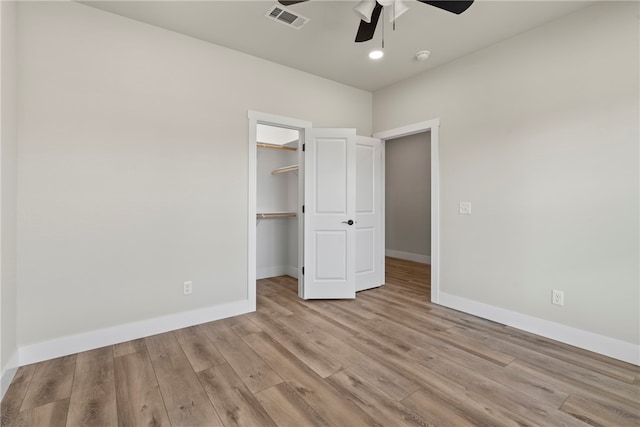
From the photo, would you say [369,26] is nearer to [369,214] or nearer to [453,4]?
[453,4]

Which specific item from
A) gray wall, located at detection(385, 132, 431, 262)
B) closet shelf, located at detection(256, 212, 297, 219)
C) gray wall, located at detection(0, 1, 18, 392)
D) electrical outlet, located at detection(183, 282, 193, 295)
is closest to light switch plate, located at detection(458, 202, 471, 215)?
closet shelf, located at detection(256, 212, 297, 219)

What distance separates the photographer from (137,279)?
9.00 ft

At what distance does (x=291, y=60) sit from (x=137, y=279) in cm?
285

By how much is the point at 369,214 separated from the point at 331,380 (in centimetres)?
255

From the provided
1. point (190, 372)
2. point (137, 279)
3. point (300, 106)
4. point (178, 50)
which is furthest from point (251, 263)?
point (178, 50)

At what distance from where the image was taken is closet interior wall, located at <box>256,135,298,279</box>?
15.9 feet

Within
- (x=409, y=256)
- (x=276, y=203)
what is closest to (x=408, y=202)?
(x=409, y=256)

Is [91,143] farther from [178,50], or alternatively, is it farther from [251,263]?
[251,263]

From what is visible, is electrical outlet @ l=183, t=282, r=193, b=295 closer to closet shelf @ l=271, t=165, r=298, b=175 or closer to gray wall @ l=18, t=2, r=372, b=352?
gray wall @ l=18, t=2, r=372, b=352

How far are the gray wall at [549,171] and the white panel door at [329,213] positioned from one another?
44.7 inches

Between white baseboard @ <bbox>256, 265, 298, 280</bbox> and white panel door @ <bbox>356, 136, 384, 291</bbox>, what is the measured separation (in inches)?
48.7

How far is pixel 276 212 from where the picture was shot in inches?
197

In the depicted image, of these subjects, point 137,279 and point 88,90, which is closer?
point 88,90

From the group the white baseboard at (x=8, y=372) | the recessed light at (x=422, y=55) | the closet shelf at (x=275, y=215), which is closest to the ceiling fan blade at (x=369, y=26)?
the recessed light at (x=422, y=55)
